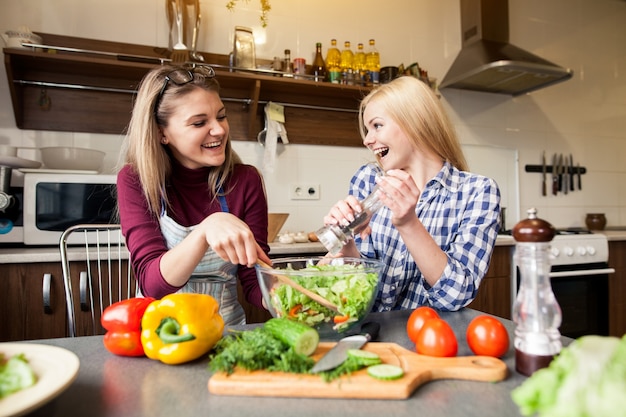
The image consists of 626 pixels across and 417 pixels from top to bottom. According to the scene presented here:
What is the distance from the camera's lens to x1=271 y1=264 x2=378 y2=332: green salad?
83cm

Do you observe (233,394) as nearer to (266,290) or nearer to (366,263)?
(266,290)

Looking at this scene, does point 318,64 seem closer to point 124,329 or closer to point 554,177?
point 554,177

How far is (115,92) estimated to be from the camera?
2.44 m

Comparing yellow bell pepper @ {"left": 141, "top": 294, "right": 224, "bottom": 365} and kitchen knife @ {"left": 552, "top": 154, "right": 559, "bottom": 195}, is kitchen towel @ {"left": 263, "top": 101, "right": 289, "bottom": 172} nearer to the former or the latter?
yellow bell pepper @ {"left": 141, "top": 294, "right": 224, "bottom": 365}

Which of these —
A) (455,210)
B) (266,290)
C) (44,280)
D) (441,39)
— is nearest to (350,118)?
(441,39)

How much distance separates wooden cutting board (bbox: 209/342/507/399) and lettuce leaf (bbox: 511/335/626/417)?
181mm

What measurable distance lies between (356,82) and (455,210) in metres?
1.66

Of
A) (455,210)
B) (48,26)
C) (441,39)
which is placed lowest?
(455,210)

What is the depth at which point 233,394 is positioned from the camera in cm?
59

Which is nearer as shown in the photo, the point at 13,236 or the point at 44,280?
the point at 44,280

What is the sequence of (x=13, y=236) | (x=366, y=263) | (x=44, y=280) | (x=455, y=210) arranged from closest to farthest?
(x=366, y=263) → (x=455, y=210) → (x=44, y=280) → (x=13, y=236)

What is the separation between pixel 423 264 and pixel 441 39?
8.51 ft

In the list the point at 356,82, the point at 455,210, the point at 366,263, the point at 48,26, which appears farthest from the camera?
the point at 356,82

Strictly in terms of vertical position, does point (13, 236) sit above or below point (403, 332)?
above
